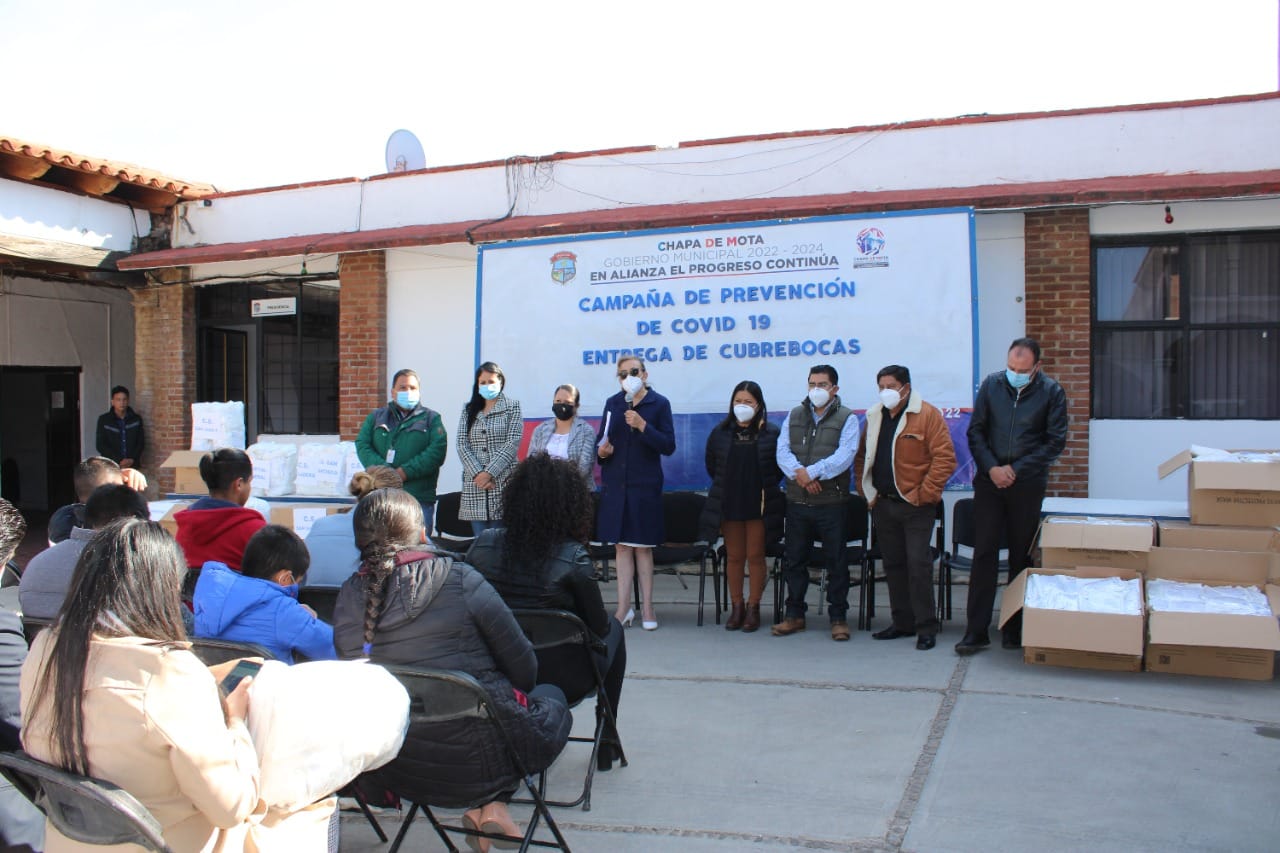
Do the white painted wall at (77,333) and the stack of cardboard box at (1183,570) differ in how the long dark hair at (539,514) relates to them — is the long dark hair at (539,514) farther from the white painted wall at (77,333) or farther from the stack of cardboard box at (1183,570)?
the white painted wall at (77,333)

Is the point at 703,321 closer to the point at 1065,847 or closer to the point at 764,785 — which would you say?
the point at 764,785

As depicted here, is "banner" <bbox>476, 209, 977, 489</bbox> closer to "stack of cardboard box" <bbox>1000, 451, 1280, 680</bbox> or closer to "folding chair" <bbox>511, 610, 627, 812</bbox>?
"stack of cardboard box" <bbox>1000, 451, 1280, 680</bbox>

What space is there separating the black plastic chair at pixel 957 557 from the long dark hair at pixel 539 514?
332 centimetres

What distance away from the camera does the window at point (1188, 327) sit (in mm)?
7492

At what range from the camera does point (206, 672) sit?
2242 mm

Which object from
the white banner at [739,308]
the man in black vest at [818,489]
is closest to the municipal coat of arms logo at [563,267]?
the white banner at [739,308]

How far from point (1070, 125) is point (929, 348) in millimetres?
2080

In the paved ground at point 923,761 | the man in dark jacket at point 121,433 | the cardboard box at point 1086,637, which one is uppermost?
the man in dark jacket at point 121,433

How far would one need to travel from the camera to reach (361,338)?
9.84 m

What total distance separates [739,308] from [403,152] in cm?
479

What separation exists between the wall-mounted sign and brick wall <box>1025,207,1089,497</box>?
7.21 metres

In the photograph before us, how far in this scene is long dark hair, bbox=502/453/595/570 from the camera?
380 centimetres

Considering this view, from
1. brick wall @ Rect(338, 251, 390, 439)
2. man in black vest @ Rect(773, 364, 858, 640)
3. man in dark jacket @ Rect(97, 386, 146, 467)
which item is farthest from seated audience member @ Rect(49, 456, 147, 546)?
man in dark jacket @ Rect(97, 386, 146, 467)

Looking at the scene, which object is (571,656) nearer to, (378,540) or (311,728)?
(378,540)
